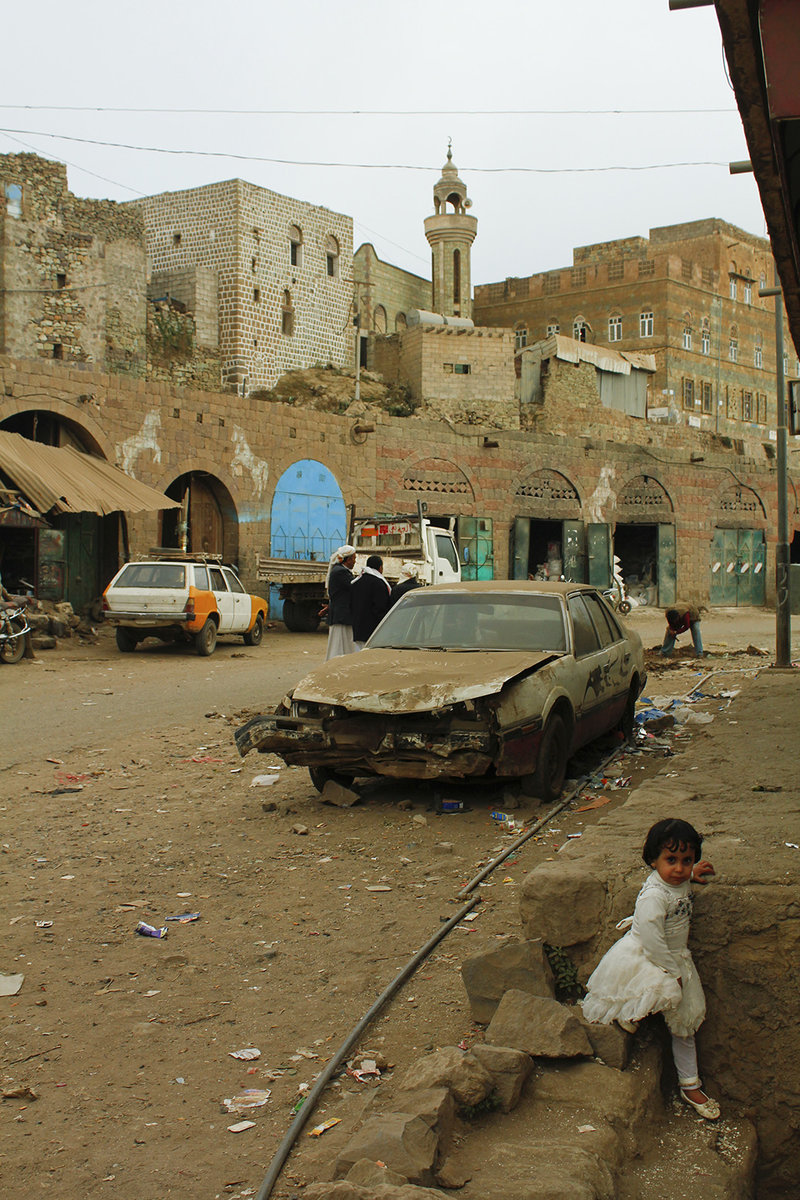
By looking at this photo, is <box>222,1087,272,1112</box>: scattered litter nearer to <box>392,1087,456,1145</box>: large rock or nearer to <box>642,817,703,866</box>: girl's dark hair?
<box>392,1087,456,1145</box>: large rock

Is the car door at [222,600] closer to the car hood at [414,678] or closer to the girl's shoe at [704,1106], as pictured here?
the car hood at [414,678]

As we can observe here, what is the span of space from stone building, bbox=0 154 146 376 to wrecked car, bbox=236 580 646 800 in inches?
1327

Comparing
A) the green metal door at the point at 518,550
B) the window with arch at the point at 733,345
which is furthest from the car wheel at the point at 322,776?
the window with arch at the point at 733,345

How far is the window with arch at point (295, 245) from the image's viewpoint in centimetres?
4931

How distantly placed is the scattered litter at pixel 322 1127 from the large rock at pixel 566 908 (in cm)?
113

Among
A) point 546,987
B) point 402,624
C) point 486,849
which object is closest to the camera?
point 546,987

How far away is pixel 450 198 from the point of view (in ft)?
208

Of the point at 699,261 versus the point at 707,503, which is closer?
the point at 707,503

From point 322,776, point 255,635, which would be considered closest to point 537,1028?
point 322,776

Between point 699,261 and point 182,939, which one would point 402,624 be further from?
point 699,261

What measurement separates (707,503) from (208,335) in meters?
24.1

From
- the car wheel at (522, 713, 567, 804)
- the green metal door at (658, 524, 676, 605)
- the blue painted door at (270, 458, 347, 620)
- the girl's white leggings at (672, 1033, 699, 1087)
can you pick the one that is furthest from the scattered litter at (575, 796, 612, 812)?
the green metal door at (658, 524, 676, 605)

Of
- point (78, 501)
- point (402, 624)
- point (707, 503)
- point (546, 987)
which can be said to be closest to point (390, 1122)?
point (546, 987)

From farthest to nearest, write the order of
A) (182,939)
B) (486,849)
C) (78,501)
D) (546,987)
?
(78,501) → (486,849) → (182,939) → (546,987)
